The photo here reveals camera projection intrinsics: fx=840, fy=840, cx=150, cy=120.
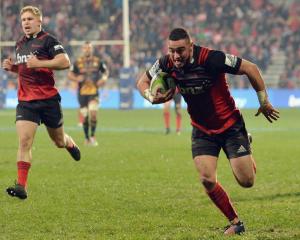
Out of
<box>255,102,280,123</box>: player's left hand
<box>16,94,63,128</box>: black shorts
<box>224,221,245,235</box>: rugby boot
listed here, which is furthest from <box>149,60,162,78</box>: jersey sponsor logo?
<box>16,94,63,128</box>: black shorts

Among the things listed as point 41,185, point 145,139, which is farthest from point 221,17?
point 41,185

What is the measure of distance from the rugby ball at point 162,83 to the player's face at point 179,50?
0.67 feet

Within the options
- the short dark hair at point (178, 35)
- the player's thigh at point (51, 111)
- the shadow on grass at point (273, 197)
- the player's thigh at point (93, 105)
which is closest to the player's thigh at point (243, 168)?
the short dark hair at point (178, 35)

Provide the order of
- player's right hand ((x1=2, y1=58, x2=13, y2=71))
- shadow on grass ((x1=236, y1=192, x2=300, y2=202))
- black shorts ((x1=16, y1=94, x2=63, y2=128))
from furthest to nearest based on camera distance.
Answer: black shorts ((x1=16, y1=94, x2=63, y2=128)) < shadow on grass ((x1=236, y1=192, x2=300, y2=202)) < player's right hand ((x1=2, y1=58, x2=13, y2=71))

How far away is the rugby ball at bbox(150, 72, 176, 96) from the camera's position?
823 centimetres

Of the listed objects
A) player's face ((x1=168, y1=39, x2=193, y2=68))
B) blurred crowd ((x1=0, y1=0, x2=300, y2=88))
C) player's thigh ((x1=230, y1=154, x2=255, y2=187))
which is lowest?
blurred crowd ((x1=0, y1=0, x2=300, y2=88))

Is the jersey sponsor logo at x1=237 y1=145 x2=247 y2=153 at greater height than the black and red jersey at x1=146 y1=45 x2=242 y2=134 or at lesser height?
lesser

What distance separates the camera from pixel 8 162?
16078 millimetres

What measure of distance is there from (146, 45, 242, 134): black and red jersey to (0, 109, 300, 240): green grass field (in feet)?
3.69

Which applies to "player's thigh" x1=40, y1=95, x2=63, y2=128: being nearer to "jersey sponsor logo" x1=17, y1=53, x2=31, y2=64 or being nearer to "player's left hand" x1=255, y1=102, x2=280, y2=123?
"jersey sponsor logo" x1=17, y1=53, x2=31, y2=64

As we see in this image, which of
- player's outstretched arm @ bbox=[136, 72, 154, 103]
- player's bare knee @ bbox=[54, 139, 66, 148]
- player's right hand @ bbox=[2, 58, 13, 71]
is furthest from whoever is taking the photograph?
player's bare knee @ bbox=[54, 139, 66, 148]

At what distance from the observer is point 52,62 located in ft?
34.5

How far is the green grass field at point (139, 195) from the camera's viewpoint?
28.3ft

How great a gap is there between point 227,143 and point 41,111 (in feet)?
11.0
